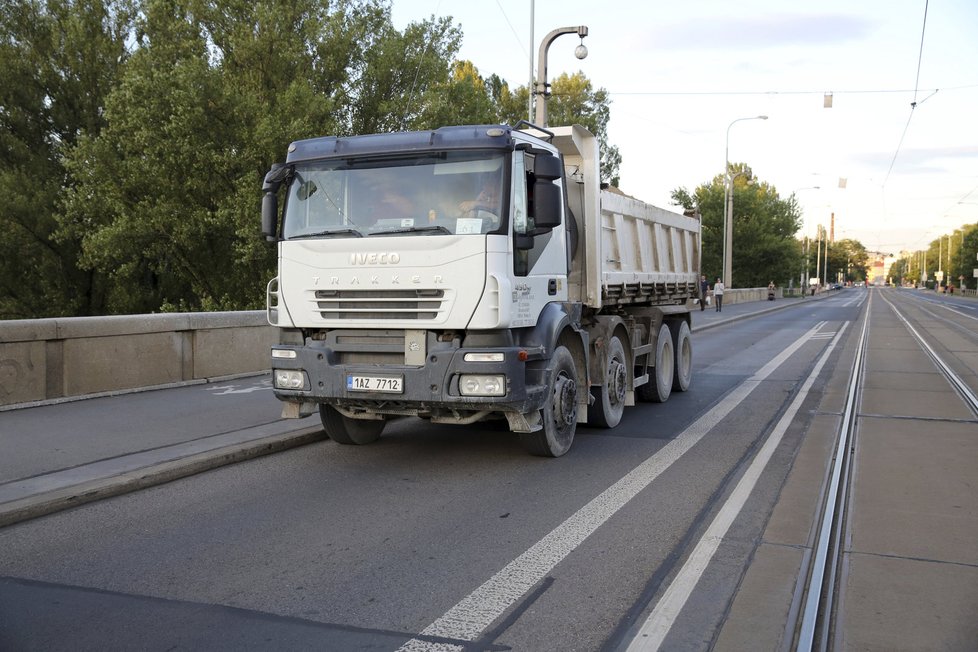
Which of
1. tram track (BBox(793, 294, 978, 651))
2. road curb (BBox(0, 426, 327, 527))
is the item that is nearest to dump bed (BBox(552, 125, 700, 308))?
tram track (BBox(793, 294, 978, 651))

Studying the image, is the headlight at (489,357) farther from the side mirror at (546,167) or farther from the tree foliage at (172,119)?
the tree foliage at (172,119)

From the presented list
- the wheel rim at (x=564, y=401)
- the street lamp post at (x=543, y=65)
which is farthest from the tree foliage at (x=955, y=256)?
the wheel rim at (x=564, y=401)

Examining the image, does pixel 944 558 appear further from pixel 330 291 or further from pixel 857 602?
pixel 330 291

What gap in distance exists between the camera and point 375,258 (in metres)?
6.78

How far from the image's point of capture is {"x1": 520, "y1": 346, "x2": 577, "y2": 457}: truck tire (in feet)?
24.3

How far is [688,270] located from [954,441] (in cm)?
525

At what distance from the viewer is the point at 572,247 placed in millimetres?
8242

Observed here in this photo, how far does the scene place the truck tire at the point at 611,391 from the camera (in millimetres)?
8859

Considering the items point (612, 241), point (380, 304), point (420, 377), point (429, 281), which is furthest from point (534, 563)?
point (612, 241)

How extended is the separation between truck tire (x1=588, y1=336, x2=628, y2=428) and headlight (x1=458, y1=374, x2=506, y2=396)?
7.69 ft

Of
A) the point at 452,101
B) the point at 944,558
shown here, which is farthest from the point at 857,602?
the point at 452,101

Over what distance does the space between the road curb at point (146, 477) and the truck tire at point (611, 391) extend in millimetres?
2864

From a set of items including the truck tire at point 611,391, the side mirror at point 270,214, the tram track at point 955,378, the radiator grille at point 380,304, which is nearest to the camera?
the radiator grille at point 380,304

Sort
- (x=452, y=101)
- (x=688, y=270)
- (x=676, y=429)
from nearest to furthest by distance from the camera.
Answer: (x=676, y=429) → (x=688, y=270) → (x=452, y=101)
